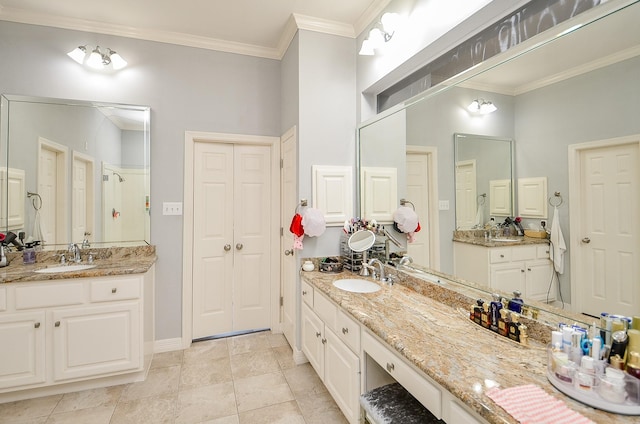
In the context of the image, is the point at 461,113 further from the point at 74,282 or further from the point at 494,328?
the point at 74,282

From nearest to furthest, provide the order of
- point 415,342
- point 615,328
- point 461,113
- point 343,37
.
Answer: point 615,328 → point 415,342 → point 461,113 → point 343,37

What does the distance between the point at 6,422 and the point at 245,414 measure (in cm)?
145

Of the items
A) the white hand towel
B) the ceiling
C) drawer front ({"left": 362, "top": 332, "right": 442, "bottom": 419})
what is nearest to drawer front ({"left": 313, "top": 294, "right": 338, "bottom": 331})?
drawer front ({"left": 362, "top": 332, "right": 442, "bottom": 419})

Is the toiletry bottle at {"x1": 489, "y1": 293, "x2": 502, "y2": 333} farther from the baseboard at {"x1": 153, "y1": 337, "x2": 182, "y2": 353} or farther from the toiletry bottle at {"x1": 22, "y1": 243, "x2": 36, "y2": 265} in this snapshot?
the toiletry bottle at {"x1": 22, "y1": 243, "x2": 36, "y2": 265}

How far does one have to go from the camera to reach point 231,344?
9.59 ft

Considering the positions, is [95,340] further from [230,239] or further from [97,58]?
[97,58]

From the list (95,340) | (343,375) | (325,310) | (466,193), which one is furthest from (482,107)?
(95,340)

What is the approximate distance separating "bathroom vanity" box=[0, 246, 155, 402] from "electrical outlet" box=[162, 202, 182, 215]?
64cm

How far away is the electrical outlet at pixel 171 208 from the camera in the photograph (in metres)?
2.81

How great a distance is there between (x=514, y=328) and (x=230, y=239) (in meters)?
2.52

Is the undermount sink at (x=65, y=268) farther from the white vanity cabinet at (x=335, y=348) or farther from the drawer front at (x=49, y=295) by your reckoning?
the white vanity cabinet at (x=335, y=348)

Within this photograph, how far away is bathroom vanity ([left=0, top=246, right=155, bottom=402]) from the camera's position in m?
2.02

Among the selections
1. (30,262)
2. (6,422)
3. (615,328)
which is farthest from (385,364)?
(30,262)

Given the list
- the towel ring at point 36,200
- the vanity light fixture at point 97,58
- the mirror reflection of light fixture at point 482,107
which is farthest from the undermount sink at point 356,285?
the vanity light fixture at point 97,58
